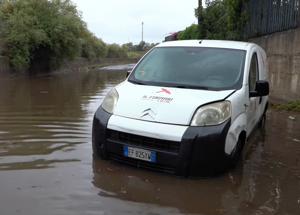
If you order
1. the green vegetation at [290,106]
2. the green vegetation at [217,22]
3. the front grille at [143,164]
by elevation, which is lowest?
the green vegetation at [290,106]

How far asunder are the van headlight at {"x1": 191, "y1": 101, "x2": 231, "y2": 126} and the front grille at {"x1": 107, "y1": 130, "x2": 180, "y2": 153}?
1.21ft

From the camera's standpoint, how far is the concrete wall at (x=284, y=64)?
11.8m

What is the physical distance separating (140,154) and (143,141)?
171mm

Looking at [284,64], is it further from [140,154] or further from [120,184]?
[120,184]

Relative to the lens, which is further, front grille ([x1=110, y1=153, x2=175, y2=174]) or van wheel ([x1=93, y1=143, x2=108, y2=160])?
van wheel ([x1=93, y1=143, x2=108, y2=160])

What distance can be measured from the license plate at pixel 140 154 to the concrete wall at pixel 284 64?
24.9 feet

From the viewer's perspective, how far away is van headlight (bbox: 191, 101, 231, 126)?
209 inches

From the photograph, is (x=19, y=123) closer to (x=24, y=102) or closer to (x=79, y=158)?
(x=79, y=158)

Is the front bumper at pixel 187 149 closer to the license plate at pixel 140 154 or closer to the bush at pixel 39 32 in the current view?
the license plate at pixel 140 154

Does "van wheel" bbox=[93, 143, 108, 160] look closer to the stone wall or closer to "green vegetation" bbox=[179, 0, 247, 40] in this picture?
"green vegetation" bbox=[179, 0, 247, 40]

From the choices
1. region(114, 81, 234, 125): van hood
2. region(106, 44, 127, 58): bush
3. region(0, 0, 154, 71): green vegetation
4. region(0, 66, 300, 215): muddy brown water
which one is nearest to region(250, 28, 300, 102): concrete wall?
region(0, 66, 300, 215): muddy brown water

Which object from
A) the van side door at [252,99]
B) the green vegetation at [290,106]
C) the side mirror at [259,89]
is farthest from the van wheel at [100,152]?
the green vegetation at [290,106]

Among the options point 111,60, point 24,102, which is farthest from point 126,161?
point 111,60

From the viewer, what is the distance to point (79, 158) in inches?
249
